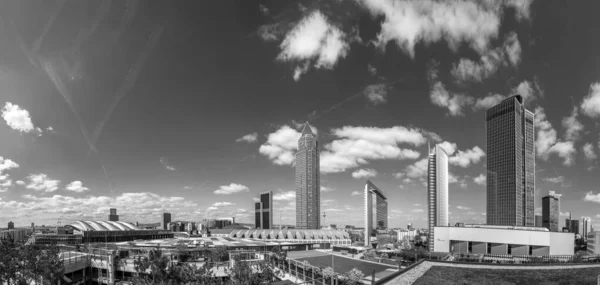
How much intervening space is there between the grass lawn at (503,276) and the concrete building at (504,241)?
134ft

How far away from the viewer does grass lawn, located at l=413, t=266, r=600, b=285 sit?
45469 millimetres

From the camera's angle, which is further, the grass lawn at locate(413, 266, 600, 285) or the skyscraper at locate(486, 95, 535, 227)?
the skyscraper at locate(486, 95, 535, 227)

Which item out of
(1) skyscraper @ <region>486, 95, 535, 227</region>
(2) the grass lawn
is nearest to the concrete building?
(2) the grass lawn

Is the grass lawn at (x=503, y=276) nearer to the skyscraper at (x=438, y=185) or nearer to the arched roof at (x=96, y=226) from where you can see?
the arched roof at (x=96, y=226)

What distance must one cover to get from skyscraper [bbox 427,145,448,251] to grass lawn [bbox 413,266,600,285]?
143 m

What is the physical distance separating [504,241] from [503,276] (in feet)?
173

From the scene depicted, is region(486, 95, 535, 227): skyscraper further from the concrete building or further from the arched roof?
the arched roof

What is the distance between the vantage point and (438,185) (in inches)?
7559

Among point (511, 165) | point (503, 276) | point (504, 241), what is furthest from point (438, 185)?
point (503, 276)

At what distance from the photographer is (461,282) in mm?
45031

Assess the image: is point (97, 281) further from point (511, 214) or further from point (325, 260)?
point (511, 214)

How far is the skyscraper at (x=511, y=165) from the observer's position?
171 metres

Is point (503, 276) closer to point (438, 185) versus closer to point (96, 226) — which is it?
point (96, 226)

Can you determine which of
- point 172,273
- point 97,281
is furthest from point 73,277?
point 172,273
